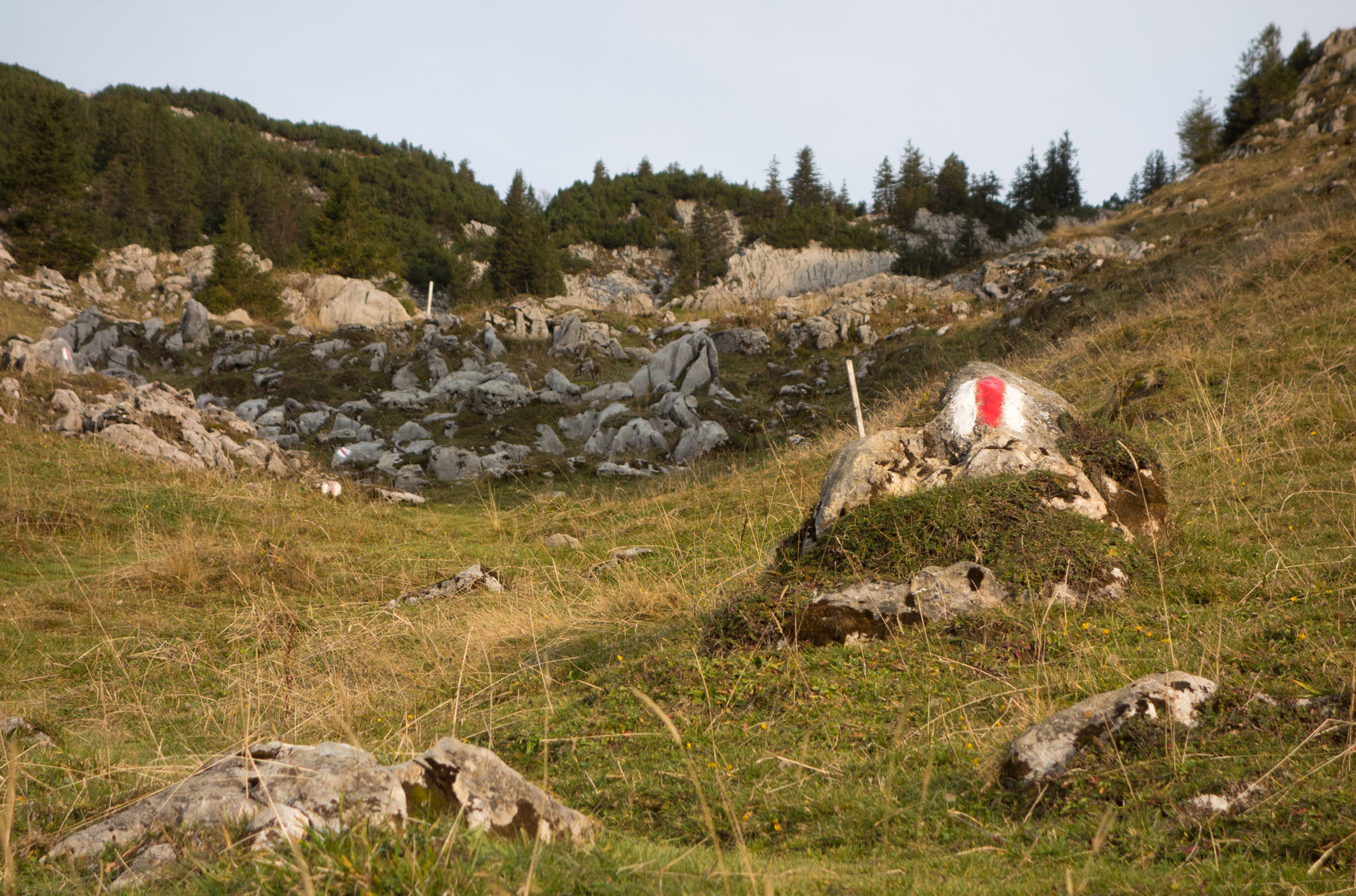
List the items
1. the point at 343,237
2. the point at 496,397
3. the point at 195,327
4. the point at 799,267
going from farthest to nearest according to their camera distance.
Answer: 1. the point at 799,267
2. the point at 343,237
3. the point at 195,327
4. the point at 496,397

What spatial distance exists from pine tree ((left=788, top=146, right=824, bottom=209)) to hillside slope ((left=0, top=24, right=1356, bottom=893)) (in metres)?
57.9

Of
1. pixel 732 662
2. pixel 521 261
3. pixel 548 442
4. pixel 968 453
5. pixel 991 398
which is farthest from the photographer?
pixel 521 261

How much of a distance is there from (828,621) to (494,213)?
73464mm

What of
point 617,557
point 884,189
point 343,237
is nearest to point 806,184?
point 884,189

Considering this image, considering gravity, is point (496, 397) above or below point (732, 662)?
above

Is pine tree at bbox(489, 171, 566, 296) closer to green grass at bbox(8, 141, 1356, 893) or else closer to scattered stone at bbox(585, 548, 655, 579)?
green grass at bbox(8, 141, 1356, 893)

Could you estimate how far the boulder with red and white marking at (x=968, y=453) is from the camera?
581 centimetres

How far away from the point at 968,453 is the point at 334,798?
502 centimetres

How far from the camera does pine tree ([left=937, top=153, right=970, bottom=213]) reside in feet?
203

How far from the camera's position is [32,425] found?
542 inches

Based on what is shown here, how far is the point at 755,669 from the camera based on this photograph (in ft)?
15.1

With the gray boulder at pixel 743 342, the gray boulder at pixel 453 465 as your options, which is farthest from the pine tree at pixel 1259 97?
the gray boulder at pixel 453 465

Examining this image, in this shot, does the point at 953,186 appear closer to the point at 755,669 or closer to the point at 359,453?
the point at 359,453

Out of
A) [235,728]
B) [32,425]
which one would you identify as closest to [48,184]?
[32,425]
